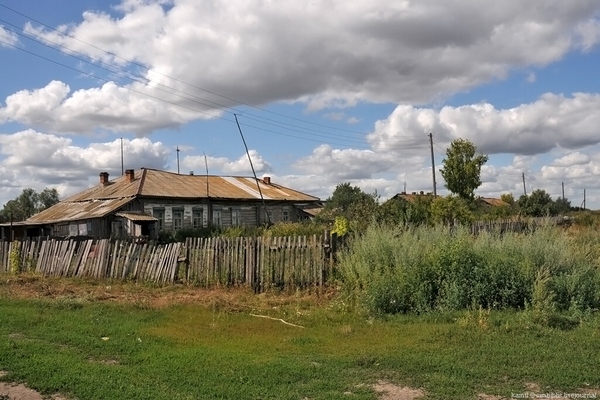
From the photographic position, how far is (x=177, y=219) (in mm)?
32969

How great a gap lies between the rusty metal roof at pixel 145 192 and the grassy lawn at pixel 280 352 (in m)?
19.8

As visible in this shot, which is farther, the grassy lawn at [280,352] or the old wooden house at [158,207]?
the old wooden house at [158,207]

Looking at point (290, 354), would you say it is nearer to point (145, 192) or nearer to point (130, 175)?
point (145, 192)

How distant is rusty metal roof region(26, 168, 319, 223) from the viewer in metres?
30.1

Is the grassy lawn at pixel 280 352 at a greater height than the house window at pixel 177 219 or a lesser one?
lesser

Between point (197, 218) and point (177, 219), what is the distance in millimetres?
1585

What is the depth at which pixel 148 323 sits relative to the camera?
30.2 ft

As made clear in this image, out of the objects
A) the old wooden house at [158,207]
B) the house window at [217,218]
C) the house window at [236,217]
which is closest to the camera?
the old wooden house at [158,207]

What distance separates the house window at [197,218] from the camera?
112 feet

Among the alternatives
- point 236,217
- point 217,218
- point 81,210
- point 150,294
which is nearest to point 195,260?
point 150,294

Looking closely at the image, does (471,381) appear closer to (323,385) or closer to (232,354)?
(323,385)

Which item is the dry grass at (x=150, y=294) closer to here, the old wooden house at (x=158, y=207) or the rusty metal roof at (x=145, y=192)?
the old wooden house at (x=158, y=207)

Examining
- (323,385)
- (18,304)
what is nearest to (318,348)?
(323,385)

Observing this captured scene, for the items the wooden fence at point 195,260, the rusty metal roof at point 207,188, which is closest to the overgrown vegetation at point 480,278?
the wooden fence at point 195,260
